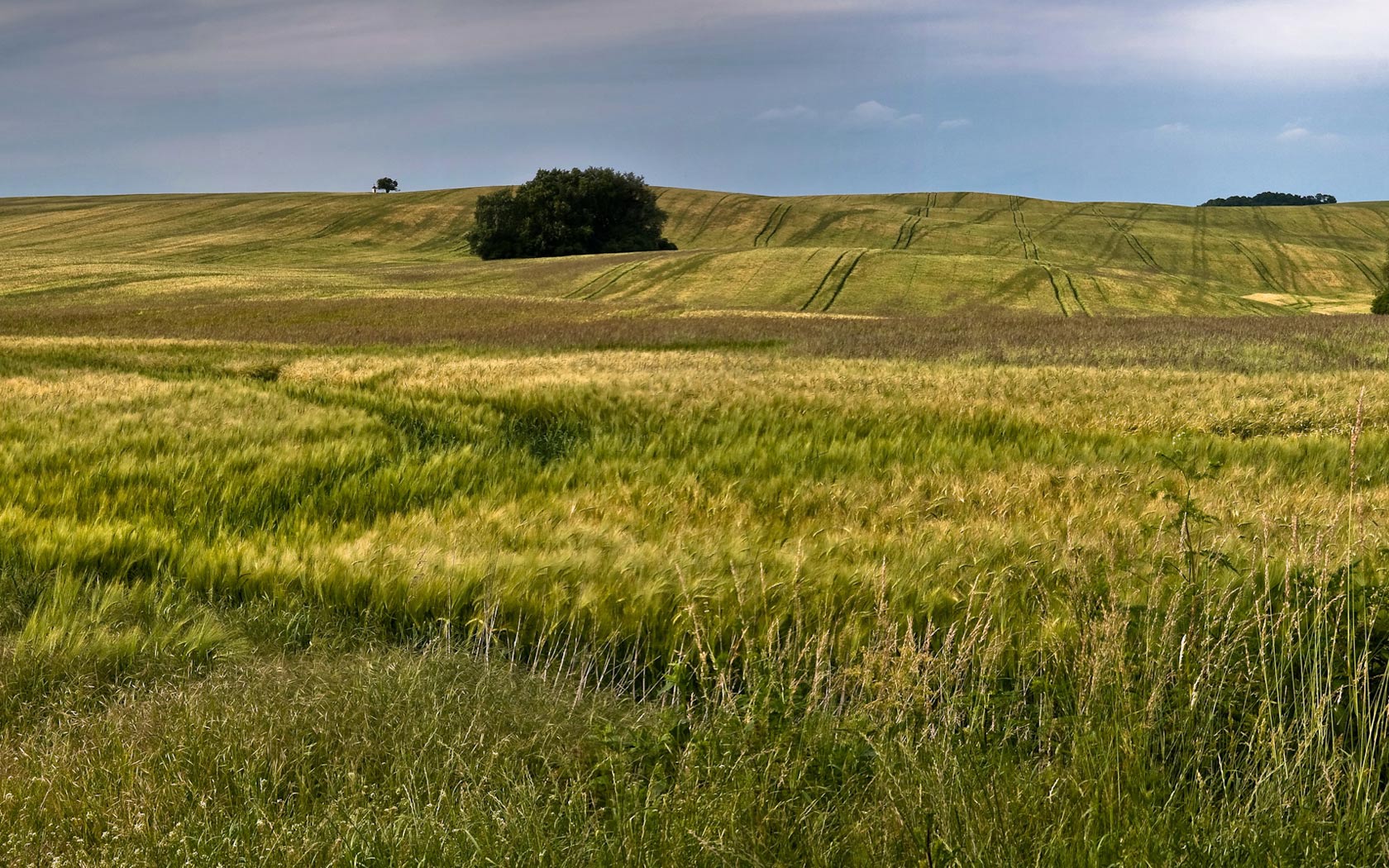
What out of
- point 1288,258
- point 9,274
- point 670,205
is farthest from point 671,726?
point 670,205

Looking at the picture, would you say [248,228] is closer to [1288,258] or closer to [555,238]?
[555,238]

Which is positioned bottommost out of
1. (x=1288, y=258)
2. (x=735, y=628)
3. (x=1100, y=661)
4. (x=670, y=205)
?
(x=735, y=628)

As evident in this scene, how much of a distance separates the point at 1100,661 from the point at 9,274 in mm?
62008

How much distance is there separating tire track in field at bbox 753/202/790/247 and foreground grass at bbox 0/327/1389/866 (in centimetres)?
7247

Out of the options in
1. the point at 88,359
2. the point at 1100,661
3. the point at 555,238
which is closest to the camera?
the point at 1100,661

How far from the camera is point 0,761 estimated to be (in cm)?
244

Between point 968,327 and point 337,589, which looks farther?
point 968,327

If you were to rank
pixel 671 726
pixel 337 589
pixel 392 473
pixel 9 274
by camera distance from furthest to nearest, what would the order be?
pixel 9 274, pixel 392 473, pixel 337 589, pixel 671 726

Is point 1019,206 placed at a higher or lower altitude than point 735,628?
higher

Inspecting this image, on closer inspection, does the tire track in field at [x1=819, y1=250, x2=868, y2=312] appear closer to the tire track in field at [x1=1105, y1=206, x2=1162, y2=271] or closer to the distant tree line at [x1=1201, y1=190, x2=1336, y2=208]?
the tire track in field at [x1=1105, y1=206, x2=1162, y2=271]

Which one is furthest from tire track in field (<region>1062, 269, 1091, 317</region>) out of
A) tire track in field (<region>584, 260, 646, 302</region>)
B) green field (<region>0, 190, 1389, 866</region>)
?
green field (<region>0, 190, 1389, 866</region>)

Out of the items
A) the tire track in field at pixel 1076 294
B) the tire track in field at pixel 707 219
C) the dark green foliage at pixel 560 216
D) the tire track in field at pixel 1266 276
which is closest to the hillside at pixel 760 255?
the tire track in field at pixel 1076 294

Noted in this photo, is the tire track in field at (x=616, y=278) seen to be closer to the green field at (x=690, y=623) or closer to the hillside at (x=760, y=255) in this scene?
the hillside at (x=760, y=255)

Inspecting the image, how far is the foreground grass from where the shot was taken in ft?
7.29
